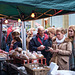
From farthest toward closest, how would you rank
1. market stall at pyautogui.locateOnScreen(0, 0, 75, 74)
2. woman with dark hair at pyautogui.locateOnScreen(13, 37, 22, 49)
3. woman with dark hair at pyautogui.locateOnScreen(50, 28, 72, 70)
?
woman with dark hair at pyautogui.locateOnScreen(13, 37, 22, 49) < woman with dark hair at pyautogui.locateOnScreen(50, 28, 72, 70) < market stall at pyautogui.locateOnScreen(0, 0, 75, 74)

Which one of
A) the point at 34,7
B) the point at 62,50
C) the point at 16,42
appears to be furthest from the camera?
the point at 16,42

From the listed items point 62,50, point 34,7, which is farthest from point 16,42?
point 34,7

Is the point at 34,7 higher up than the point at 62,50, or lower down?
higher up

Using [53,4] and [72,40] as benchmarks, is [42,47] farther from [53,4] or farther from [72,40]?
[53,4]

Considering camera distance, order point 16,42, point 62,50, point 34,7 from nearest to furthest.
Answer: point 34,7, point 62,50, point 16,42

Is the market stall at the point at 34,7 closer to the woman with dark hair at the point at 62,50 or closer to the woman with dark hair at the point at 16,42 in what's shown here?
the woman with dark hair at the point at 16,42

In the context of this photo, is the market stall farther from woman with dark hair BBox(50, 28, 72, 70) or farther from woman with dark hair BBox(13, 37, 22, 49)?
woman with dark hair BBox(50, 28, 72, 70)

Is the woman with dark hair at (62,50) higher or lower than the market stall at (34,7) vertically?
lower

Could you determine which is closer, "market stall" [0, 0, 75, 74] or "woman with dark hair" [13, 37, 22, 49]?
"market stall" [0, 0, 75, 74]

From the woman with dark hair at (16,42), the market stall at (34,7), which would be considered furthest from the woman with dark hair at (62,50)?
the woman with dark hair at (16,42)

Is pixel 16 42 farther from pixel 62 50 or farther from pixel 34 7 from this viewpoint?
pixel 34 7

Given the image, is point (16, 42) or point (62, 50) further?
point (16, 42)

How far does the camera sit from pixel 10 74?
4324 mm

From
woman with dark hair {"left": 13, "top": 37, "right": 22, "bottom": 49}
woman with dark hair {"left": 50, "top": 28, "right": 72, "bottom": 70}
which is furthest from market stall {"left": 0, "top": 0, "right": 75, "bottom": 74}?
woman with dark hair {"left": 50, "top": 28, "right": 72, "bottom": 70}
